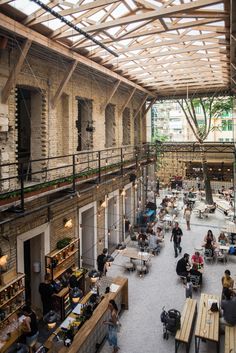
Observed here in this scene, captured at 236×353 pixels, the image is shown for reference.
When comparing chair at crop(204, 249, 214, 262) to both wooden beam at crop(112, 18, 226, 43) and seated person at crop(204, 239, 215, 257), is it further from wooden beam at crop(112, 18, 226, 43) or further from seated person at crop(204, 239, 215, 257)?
wooden beam at crop(112, 18, 226, 43)

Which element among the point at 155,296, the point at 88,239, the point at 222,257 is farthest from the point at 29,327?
the point at 222,257

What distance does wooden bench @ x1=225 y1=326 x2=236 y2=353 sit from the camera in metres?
6.54

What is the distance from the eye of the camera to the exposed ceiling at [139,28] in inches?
259

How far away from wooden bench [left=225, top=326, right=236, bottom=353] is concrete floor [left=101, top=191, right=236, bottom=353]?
73 cm

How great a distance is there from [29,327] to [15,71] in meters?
6.21

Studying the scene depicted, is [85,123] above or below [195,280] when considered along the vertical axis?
above

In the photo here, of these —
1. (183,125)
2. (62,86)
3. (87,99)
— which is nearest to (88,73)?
(87,99)

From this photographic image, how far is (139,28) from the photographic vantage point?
25.6 ft

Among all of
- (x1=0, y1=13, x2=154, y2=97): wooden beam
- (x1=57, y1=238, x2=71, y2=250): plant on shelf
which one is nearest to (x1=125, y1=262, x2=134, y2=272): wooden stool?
(x1=57, y1=238, x2=71, y2=250): plant on shelf

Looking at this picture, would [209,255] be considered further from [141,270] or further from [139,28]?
[139,28]

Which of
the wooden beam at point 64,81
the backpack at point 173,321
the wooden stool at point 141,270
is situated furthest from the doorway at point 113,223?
the backpack at point 173,321

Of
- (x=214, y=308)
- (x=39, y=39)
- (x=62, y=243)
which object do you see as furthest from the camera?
(x=62, y=243)

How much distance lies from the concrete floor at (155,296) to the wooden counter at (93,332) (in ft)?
1.30

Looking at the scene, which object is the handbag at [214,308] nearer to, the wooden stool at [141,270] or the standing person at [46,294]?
the wooden stool at [141,270]
